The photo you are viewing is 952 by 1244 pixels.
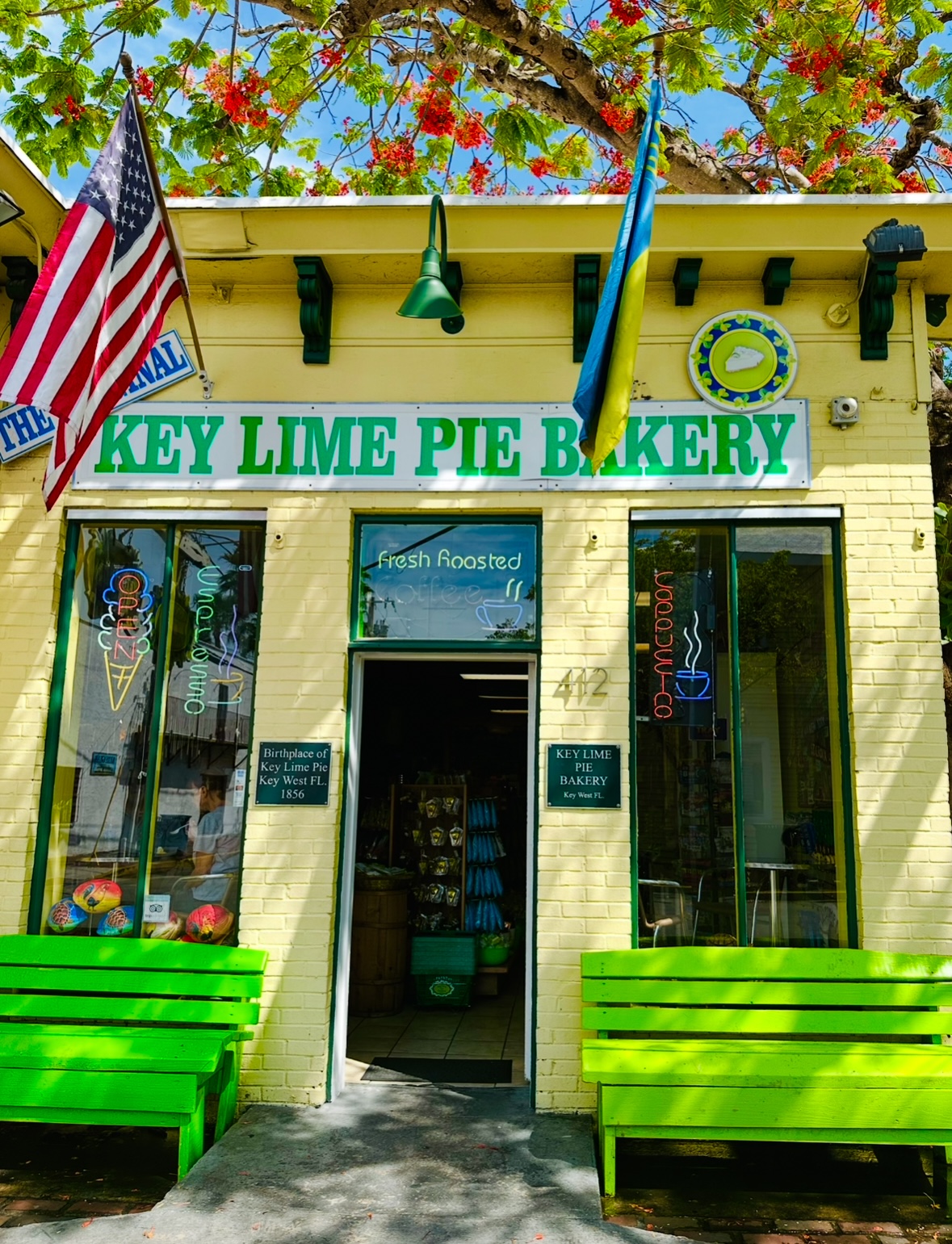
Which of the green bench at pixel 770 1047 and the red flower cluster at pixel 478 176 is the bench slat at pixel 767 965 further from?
the red flower cluster at pixel 478 176

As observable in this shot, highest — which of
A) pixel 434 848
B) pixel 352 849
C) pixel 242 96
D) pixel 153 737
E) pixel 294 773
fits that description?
pixel 242 96

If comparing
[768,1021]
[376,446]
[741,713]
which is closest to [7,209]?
[376,446]

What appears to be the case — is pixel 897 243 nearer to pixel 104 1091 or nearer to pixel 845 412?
pixel 845 412

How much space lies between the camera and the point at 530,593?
6023 mm

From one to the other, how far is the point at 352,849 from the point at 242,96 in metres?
5.61

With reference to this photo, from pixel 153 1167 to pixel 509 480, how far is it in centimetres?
417

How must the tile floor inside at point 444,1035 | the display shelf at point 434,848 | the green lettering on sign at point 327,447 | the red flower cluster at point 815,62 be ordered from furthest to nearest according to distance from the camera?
the display shelf at point 434,848 → the red flower cluster at point 815,62 → the tile floor inside at point 444,1035 → the green lettering on sign at point 327,447

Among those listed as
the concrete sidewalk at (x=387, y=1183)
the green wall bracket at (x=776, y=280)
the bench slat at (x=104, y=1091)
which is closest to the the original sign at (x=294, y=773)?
the bench slat at (x=104, y=1091)

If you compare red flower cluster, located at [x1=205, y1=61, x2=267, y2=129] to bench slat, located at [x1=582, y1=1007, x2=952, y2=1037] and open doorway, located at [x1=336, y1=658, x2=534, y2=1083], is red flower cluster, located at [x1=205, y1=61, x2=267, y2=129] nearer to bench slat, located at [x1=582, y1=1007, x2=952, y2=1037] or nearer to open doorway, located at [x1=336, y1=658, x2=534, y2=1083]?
open doorway, located at [x1=336, y1=658, x2=534, y2=1083]

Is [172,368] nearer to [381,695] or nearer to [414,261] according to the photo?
[414,261]

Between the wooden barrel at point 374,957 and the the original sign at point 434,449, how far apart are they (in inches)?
141

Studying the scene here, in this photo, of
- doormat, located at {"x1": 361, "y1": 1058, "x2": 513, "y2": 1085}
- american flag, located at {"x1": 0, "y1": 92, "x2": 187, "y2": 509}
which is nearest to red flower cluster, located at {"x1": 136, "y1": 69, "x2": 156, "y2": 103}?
american flag, located at {"x1": 0, "y1": 92, "x2": 187, "y2": 509}

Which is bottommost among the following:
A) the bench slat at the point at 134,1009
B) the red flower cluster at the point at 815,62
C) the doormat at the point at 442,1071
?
the doormat at the point at 442,1071

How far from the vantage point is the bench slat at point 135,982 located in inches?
207
